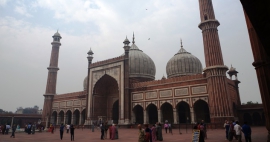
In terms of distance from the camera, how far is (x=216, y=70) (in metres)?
17.4

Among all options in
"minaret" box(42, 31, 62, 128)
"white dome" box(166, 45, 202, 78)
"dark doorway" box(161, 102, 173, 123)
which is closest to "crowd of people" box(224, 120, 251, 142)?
"dark doorway" box(161, 102, 173, 123)

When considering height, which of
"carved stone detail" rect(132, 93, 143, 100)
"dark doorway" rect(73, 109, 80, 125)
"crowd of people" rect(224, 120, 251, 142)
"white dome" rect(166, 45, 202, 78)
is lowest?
"crowd of people" rect(224, 120, 251, 142)

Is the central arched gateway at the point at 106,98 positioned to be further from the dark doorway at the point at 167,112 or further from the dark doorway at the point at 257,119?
the dark doorway at the point at 257,119

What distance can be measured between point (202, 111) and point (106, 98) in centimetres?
1241

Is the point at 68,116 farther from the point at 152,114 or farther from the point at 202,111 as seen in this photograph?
the point at 202,111

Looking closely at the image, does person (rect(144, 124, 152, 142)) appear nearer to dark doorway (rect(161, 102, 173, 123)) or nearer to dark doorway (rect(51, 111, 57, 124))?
dark doorway (rect(161, 102, 173, 123))

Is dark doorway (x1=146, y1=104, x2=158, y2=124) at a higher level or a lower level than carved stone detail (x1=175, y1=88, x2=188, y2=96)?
lower

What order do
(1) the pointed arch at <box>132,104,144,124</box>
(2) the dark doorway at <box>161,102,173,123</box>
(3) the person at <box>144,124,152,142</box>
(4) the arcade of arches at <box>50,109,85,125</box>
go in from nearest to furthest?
(3) the person at <box>144,124,152,142</box> → (2) the dark doorway at <box>161,102,173,123</box> → (1) the pointed arch at <box>132,104,144,124</box> → (4) the arcade of arches at <box>50,109,85,125</box>

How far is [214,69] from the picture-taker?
17500 millimetres

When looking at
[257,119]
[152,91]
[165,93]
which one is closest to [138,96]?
[152,91]

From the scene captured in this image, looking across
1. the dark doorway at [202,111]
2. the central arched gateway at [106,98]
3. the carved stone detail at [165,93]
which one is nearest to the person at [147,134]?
the carved stone detail at [165,93]

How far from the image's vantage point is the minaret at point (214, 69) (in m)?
16.5

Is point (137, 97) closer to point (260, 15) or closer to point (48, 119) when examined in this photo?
point (48, 119)

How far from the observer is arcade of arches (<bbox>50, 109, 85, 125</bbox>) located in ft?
90.9
